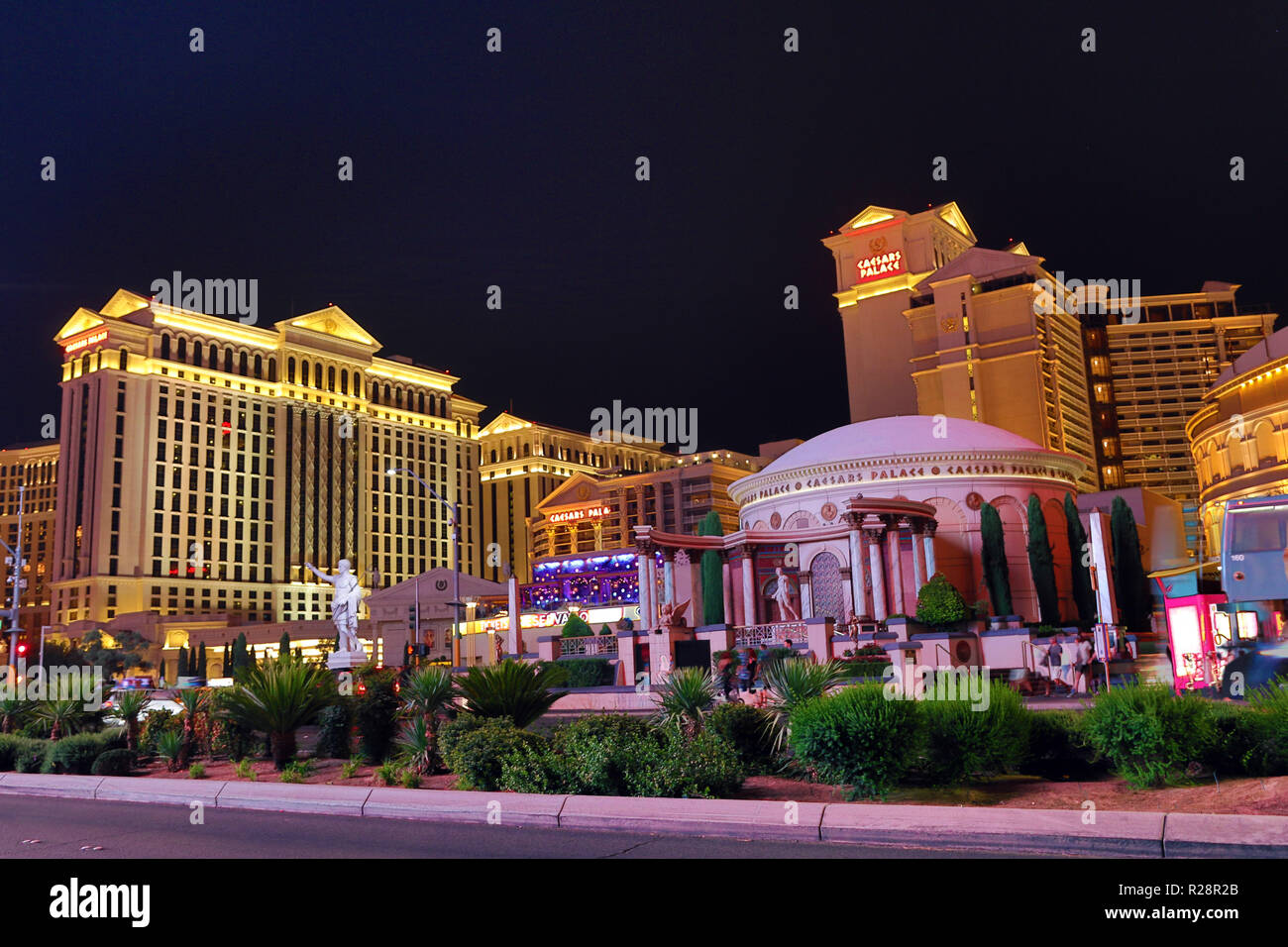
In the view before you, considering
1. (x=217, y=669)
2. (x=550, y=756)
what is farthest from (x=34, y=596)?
(x=550, y=756)

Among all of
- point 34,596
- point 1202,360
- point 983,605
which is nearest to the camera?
point 983,605

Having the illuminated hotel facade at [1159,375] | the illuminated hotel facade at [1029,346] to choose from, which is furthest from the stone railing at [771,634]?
the illuminated hotel facade at [1159,375]

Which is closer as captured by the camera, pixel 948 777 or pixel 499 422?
pixel 948 777

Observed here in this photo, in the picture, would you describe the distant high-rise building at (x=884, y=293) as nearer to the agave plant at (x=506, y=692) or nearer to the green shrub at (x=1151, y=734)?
the agave plant at (x=506, y=692)

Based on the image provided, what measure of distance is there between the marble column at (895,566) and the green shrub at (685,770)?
27.9 metres

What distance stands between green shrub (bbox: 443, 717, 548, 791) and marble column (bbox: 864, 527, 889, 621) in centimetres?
2679

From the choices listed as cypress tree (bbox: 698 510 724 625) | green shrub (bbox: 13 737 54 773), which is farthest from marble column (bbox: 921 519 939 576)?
green shrub (bbox: 13 737 54 773)

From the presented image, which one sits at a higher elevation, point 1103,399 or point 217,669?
point 1103,399

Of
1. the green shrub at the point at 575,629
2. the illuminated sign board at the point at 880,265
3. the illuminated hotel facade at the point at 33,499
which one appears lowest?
the green shrub at the point at 575,629

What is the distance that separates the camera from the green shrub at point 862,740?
→ 1129 cm
